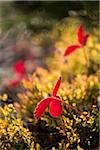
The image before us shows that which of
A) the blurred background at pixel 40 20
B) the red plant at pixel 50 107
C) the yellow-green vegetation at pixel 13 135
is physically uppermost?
the blurred background at pixel 40 20

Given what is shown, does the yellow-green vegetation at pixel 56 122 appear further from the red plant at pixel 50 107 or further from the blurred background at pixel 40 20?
the blurred background at pixel 40 20

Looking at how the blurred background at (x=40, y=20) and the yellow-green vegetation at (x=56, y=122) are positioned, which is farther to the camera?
the blurred background at (x=40, y=20)

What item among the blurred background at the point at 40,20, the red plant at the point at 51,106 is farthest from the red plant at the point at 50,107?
the blurred background at the point at 40,20

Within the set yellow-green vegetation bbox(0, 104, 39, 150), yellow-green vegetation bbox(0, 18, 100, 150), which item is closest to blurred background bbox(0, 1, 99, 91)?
yellow-green vegetation bbox(0, 18, 100, 150)

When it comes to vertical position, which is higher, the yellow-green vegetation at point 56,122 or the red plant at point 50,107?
the red plant at point 50,107

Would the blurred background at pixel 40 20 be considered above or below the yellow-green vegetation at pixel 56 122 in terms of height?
above

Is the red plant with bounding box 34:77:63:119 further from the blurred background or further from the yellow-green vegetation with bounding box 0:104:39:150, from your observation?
the blurred background

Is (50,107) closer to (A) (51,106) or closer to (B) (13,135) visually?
(A) (51,106)

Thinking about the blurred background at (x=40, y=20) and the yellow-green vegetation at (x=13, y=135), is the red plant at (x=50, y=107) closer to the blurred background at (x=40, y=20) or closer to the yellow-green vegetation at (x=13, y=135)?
the yellow-green vegetation at (x=13, y=135)

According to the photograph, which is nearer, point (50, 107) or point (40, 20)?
point (50, 107)

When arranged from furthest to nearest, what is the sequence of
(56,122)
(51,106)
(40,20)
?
(40,20), (56,122), (51,106)

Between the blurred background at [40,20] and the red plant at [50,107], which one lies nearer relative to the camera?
the red plant at [50,107]

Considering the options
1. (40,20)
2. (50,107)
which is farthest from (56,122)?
(40,20)
